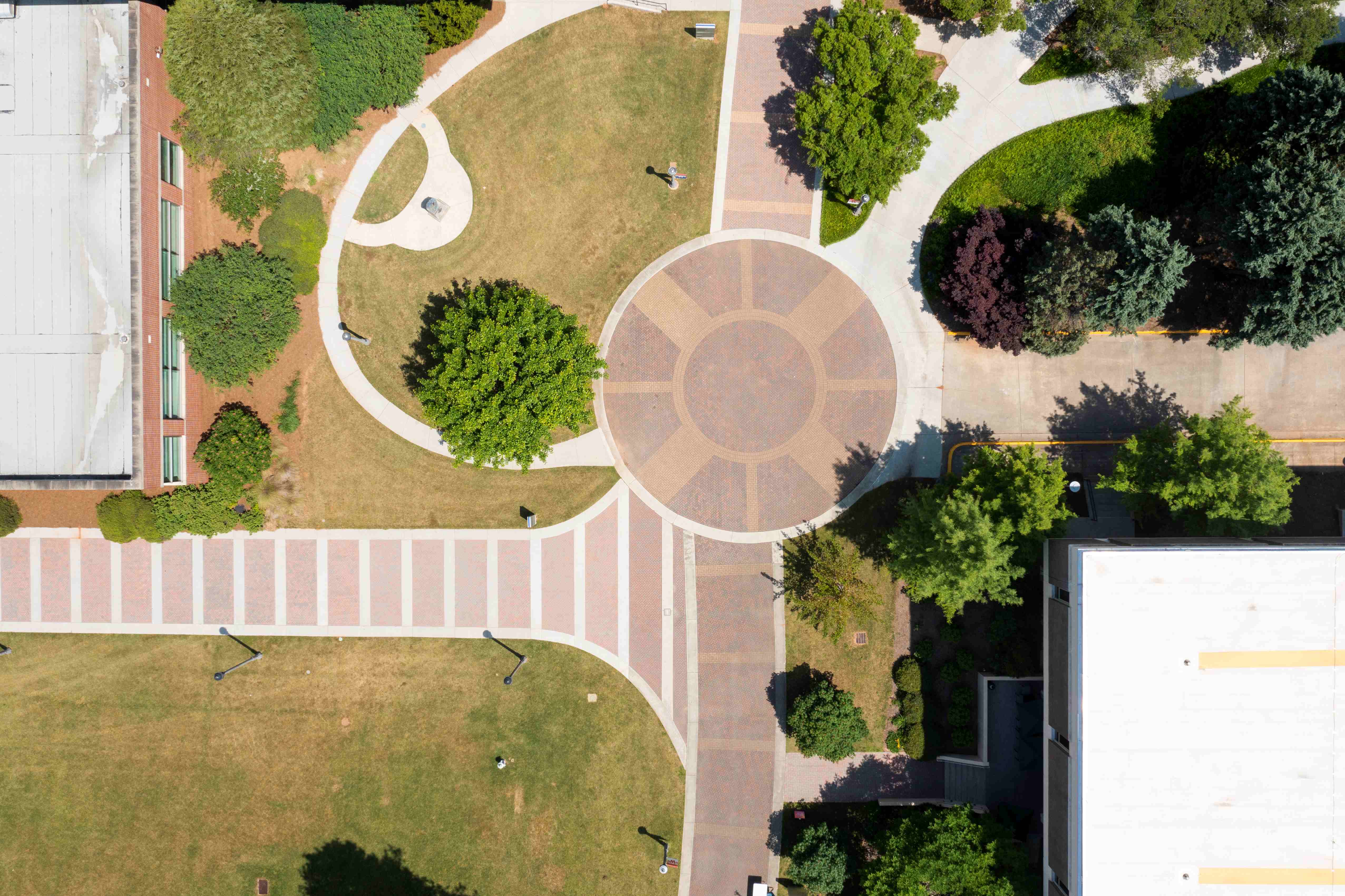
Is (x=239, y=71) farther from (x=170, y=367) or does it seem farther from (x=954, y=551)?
(x=954, y=551)

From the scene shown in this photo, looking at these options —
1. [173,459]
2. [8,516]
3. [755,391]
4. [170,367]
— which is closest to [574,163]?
[755,391]

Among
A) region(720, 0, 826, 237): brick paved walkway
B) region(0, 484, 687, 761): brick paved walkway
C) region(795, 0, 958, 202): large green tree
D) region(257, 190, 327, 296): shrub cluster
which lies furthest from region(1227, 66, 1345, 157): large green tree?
region(257, 190, 327, 296): shrub cluster

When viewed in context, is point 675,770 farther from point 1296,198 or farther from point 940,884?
point 1296,198

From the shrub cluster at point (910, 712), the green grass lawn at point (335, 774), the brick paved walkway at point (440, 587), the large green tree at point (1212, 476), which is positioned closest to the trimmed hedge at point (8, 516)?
the brick paved walkway at point (440, 587)

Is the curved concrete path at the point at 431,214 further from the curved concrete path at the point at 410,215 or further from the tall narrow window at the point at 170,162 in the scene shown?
the tall narrow window at the point at 170,162

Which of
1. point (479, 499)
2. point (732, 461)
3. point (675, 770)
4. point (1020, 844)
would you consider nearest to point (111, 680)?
point (479, 499)

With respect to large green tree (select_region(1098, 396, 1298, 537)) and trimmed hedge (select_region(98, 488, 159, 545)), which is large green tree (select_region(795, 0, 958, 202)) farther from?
trimmed hedge (select_region(98, 488, 159, 545))

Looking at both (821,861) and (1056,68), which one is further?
(1056,68)
